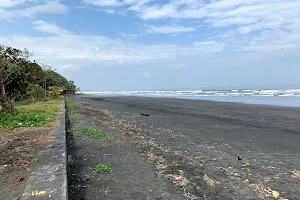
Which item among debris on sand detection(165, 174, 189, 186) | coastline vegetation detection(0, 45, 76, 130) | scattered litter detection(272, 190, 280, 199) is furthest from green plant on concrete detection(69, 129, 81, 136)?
scattered litter detection(272, 190, 280, 199)

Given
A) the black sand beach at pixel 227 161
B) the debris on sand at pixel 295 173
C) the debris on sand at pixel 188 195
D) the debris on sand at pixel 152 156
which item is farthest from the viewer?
the debris on sand at pixel 152 156

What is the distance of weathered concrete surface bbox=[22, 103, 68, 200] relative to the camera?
3.21 m

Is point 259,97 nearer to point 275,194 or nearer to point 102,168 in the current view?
point 275,194

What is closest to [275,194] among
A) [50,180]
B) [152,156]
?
[152,156]

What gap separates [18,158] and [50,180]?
2.24 meters

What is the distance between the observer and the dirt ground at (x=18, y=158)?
4.06 metres

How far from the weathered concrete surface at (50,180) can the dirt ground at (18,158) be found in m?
0.26

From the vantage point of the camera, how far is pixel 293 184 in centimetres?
473

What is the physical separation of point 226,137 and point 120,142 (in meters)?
3.93

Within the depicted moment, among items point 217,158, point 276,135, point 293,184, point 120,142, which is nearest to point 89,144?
point 120,142

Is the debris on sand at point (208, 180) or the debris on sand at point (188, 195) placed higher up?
the debris on sand at point (208, 180)

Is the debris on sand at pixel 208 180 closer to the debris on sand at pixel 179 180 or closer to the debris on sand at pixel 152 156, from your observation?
the debris on sand at pixel 179 180

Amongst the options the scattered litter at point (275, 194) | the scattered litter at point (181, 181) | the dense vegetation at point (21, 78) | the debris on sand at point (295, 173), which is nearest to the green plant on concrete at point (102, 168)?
the scattered litter at point (181, 181)

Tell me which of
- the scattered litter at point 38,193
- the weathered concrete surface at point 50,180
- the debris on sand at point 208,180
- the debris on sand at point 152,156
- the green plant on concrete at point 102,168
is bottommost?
the debris on sand at point 208,180
